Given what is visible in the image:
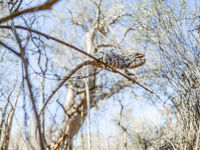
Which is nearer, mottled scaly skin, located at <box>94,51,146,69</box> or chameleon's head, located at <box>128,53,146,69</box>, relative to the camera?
mottled scaly skin, located at <box>94,51,146,69</box>

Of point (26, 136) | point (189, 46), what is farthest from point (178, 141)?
point (26, 136)

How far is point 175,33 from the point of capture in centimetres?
347

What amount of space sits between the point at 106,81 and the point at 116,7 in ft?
8.94

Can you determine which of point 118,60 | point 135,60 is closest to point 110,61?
point 118,60

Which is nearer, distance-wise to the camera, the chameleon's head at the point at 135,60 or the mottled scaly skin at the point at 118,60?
the mottled scaly skin at the point at 118,60

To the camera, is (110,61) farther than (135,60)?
No

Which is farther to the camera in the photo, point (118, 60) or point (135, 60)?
point (135, 60)

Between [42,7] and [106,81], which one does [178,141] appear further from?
[106,81]

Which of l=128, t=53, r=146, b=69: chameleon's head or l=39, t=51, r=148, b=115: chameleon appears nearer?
l=39, t=51, r=148, b=115: chameleon

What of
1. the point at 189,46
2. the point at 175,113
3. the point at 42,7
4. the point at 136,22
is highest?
the point at 136,22

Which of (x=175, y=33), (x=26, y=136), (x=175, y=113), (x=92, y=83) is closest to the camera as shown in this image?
(x=26, y=136)

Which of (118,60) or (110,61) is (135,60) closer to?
(118,60)

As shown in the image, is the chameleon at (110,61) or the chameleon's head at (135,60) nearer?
the chameleon at (110,61)

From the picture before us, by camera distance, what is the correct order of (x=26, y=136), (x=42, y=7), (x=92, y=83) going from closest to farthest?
1. (x=42, y=7)
2. (x=26, y=136)
3. (x=92, y=83)
